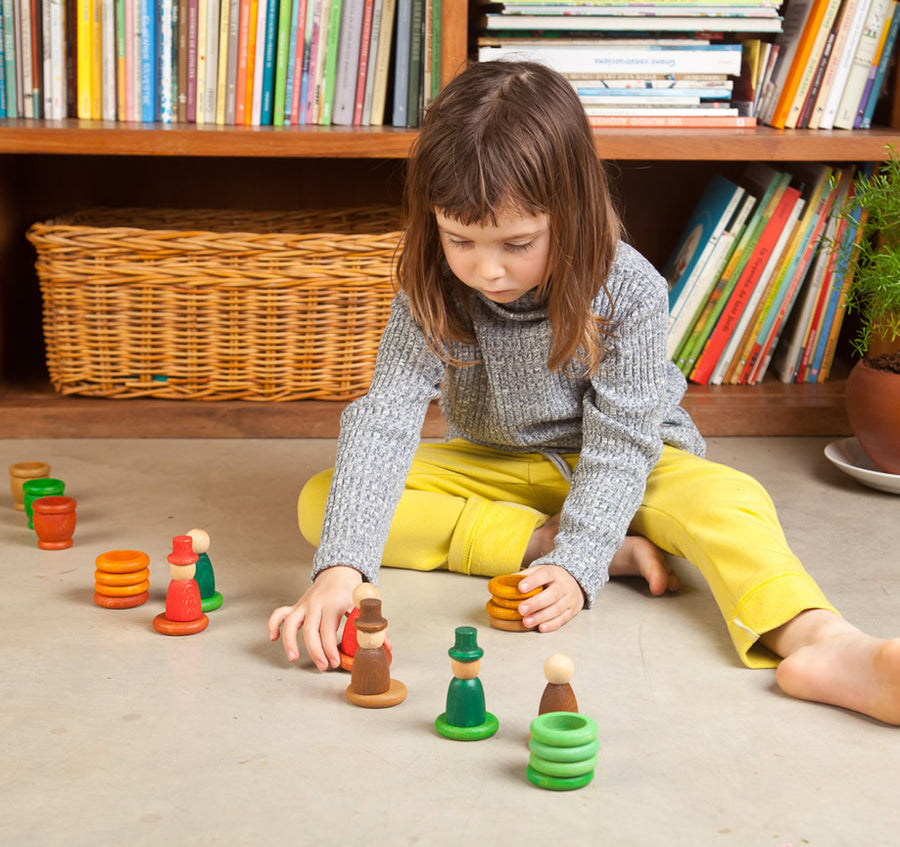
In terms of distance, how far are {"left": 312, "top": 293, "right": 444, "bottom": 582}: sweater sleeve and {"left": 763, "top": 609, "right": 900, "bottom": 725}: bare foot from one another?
409 mm

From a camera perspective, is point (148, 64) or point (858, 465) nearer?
point (858, 465)

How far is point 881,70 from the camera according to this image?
6.24 feet

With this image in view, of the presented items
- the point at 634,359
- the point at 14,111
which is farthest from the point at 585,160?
the point at 14,111

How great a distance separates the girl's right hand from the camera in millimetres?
1060

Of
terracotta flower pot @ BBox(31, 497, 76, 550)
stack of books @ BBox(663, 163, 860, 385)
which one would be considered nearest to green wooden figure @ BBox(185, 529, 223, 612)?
terracotta flower pot @ BBox(31, 497, 76, 550)

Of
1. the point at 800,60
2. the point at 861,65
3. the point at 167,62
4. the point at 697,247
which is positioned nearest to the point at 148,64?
the point at 167,62

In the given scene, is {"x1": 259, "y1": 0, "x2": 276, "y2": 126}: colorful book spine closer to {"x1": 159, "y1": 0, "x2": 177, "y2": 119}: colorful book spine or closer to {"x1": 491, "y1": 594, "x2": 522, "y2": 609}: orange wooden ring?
{"x1": 159, "y1": 0, "x2": 177, "y2": 119}: colorful book spine

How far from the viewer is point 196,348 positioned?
1.84m

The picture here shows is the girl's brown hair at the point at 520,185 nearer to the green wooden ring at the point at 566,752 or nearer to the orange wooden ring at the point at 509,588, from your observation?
the orange wooden ring at the point at 509,588

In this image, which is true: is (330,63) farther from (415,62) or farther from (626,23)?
(626,23)

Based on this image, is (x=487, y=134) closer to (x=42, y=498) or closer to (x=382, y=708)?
(x=382, y=708)

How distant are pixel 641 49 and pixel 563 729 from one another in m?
1.24

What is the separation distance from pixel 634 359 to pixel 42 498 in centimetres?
71

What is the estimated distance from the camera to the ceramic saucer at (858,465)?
5.23 feet
